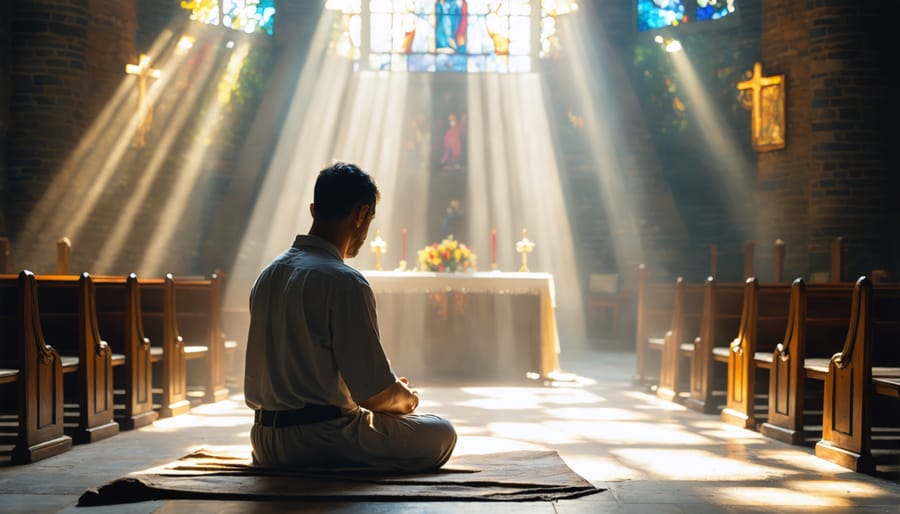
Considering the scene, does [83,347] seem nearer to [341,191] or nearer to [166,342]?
[166,342]

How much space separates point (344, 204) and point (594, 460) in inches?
81.5

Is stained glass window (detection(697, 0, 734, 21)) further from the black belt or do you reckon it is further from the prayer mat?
the black belt

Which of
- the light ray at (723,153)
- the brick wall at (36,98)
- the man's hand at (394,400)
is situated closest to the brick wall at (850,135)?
the light ray at (723,153)

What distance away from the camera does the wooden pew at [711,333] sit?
708 cm

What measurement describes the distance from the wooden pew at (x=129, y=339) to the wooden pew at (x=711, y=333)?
12.9 ft

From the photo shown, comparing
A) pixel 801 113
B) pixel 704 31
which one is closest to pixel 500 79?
pixel 704 31

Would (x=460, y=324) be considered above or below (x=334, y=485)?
above

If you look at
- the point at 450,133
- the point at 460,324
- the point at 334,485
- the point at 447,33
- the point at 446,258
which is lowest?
the point at 334,485

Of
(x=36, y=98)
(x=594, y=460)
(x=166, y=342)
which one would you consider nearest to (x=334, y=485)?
(x=594, y=460)

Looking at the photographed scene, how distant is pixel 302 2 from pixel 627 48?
5222mm

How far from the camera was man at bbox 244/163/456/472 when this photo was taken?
3.36 m

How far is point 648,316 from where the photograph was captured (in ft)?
30.6

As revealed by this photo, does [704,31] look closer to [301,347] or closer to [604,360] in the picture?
[604,360]

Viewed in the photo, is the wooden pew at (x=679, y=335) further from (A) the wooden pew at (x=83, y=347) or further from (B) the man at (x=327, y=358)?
(B) the man at (x=327, y=358)
